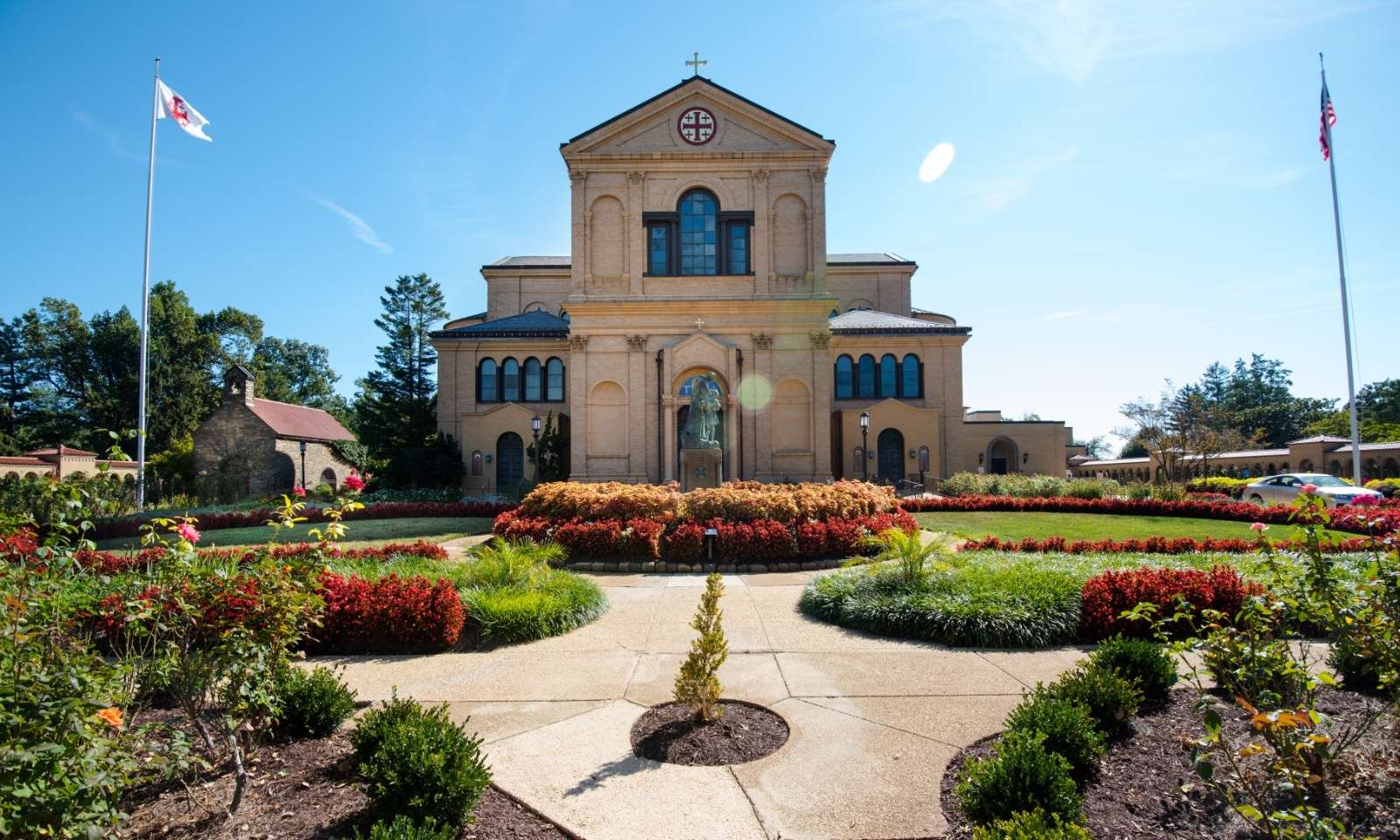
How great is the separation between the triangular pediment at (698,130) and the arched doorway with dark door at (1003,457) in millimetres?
20574

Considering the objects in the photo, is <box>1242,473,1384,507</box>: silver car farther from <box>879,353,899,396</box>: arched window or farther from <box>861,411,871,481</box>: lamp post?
<box>879,353,899,396</box>: arched window

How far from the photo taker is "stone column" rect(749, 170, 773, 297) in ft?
97.1

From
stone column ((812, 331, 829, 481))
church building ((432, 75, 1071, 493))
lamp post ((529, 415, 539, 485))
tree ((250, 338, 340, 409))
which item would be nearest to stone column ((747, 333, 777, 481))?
church building ((432, 75, 1071, 493))

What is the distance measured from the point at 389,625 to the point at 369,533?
1330 centimetres

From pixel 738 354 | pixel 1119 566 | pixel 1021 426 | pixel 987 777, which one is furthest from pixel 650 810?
pixel 1021 426

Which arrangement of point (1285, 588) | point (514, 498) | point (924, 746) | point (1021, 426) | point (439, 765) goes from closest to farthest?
point (439, 765)
point (1285, 588)
point (924, 746)
point (514, 498)
point (1021, 426)

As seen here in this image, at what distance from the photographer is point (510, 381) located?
3569 centimetres

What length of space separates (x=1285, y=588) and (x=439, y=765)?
18.3 feet

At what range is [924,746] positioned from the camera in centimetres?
480

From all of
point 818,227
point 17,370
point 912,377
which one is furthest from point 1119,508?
point 17,370

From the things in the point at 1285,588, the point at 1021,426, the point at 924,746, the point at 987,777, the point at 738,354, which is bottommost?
the point at 924,746

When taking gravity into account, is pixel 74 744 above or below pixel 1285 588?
below

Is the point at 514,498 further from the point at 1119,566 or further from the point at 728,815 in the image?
the point at 728,815

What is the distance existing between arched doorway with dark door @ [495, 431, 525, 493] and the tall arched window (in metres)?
12.7
